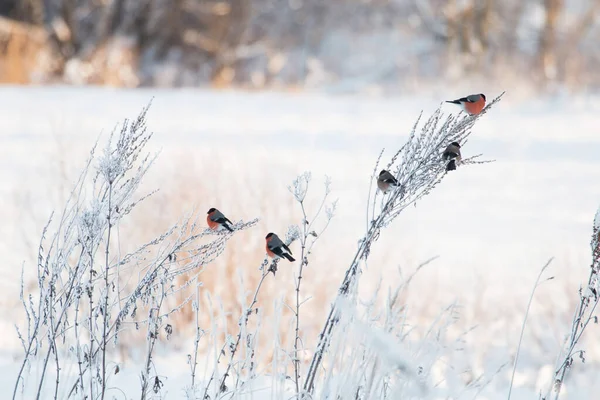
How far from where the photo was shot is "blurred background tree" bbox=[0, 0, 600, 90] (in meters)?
16.7

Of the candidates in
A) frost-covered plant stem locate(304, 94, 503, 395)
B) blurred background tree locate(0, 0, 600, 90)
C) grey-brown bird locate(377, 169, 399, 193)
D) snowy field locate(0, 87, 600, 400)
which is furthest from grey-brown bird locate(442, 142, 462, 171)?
blurred background tree locate(0, 0, 600, 90)

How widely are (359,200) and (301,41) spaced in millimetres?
17104

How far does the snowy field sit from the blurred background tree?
4479 millimetres

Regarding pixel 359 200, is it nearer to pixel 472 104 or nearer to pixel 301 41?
pixel 472 104

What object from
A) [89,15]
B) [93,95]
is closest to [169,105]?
[93,95]

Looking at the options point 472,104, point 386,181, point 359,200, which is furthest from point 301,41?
point 386,181

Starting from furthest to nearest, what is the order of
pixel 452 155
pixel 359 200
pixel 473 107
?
pixel 359 200
pixel 473 107
pixel 452 155

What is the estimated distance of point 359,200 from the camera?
691cm

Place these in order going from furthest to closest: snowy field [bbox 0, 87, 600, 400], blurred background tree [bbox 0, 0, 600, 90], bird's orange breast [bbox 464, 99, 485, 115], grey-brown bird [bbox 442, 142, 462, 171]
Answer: blurred background tree [bbox 0, 0, 600, 90]
snowy field [bbox 0, 87, 600, 400]
bird's orange breast [bbox 464, 99, 485, 115]
grey-brown bird [bbox 442, 142, 462, 171]

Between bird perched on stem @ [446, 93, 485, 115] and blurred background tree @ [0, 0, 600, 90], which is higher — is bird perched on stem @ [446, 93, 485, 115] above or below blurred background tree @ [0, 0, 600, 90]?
below

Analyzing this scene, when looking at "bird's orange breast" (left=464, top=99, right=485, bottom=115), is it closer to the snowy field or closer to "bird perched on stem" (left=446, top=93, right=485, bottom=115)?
"bird perched on stem" (left=446, top=93, right=485, bottom=115)

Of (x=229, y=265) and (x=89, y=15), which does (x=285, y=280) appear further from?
(x=89, y=15)

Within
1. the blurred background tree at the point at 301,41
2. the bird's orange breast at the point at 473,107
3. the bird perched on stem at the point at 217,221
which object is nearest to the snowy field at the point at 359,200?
the bird perched on stem at the point at 217,221

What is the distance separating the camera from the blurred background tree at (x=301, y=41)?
656 inches
